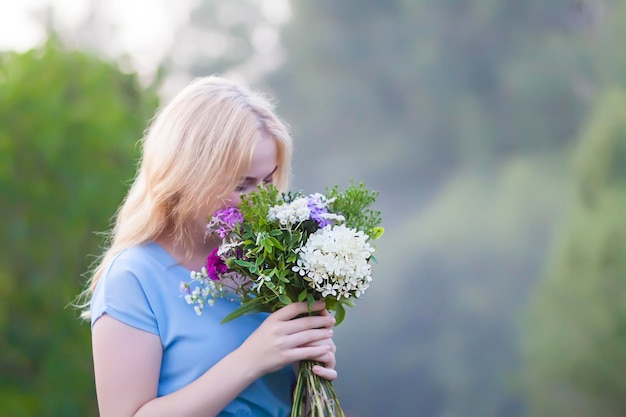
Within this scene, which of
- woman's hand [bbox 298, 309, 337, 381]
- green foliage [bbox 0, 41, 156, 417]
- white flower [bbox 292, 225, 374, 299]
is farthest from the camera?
green foliage [bbox 0, 41, 156, 417]

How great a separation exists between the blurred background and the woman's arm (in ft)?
13.3

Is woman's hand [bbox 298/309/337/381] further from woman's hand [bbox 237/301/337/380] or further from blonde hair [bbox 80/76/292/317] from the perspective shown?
blonde hair [bbox 80/76/292/317]

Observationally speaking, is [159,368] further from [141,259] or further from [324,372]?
[324,372]

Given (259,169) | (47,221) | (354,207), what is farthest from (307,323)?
(47,221)

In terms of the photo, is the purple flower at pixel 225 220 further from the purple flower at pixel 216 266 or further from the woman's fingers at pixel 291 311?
the woman's fingers at pixel 291 311

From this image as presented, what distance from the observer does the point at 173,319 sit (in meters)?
1.60

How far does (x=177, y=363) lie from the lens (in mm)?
1579

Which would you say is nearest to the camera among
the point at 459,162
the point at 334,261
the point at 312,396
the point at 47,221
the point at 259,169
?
the point at 334,261

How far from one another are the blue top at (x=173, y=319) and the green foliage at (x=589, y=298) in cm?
435

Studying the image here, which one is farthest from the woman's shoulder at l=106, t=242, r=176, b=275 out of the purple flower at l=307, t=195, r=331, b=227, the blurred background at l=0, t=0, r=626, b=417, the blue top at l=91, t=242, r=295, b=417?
the blurred background at l=0, t=0, r=626, b=417

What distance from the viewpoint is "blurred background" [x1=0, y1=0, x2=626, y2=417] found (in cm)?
557

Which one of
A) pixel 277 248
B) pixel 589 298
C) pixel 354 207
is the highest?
pixel 589 298

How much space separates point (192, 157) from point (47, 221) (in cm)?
332

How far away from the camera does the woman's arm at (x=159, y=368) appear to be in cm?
150
